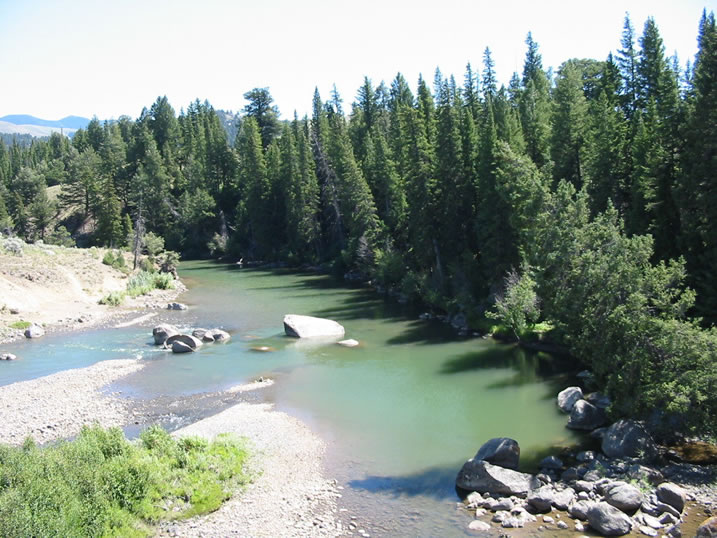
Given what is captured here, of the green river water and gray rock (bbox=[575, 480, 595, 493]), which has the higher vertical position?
the green river water

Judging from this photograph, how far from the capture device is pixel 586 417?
24.6 metres

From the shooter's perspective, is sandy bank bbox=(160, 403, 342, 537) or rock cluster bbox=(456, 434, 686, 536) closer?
rock cluster bbox=(456, 434, 686, 536)

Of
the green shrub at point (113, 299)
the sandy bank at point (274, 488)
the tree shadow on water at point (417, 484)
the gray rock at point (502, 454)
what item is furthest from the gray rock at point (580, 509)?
the green shrub at point (113, 299)

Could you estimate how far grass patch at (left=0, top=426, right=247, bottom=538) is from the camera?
14406mm

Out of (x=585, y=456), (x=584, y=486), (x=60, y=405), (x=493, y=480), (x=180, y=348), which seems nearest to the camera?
(x=584, y=486)

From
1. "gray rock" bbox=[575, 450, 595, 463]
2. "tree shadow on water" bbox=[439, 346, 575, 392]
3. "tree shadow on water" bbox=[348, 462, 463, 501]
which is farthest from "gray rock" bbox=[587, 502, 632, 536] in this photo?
"tree shadow on water" bbox=[439, 346, 575, 392]

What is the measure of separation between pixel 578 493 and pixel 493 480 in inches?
104

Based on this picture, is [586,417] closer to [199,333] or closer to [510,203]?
[510,203]

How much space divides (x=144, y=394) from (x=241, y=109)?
3692 inches

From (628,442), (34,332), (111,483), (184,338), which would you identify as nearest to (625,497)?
(628,442)

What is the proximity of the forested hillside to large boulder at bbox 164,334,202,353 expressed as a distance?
19.3m

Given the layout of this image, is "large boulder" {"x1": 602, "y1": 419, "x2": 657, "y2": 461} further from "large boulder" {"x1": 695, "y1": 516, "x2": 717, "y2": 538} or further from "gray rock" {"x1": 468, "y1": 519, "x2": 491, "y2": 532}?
"gray rock" {"x1": 468, "y1": 519, "x2": 491, "y2": 532}

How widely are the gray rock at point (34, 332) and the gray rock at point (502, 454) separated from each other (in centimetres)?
3492

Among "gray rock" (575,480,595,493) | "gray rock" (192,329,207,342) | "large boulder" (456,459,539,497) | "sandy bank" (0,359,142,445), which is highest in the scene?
"gray rock" (192,329,207,342)
